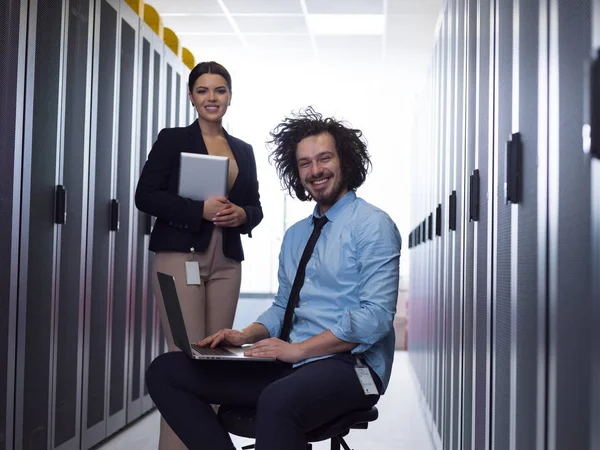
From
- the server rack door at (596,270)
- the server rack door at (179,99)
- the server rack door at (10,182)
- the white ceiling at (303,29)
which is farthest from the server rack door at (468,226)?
the white ceiling at (303,29)

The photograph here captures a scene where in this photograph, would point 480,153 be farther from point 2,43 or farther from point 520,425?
point 2,43

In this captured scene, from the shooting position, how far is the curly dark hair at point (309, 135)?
7.09ft

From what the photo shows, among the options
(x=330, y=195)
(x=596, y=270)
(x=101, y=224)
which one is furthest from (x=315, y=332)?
(x=101, y=224)

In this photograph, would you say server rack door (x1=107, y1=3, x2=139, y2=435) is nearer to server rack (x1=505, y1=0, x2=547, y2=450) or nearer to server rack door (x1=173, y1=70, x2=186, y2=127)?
server rack door (x1=173, y1=70, x2=186, y2=127)

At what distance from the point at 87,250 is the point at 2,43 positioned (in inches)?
43.4

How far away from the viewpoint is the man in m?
1.77

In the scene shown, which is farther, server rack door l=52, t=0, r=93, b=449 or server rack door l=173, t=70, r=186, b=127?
server rack door l=173, t=70, r=186, b=127

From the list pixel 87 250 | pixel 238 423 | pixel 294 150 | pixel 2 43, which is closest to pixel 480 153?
pixel 294 150

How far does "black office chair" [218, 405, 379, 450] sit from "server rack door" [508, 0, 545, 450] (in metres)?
0.37

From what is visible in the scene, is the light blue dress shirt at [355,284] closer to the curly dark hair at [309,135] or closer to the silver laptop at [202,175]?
the curly dark hair at [309,135]

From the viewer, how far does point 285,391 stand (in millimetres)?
1728

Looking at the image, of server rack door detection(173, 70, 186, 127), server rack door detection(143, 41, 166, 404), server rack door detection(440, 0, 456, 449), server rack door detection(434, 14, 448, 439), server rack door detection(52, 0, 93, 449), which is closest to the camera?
server rack door detection(52, 0, 93, 449)

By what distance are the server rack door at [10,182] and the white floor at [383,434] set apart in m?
1.10

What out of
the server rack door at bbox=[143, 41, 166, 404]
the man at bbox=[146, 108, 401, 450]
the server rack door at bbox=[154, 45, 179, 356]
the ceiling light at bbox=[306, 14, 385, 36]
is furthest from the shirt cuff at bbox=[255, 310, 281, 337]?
the ceiling light at bbox=[306, 14, 385, 36]
